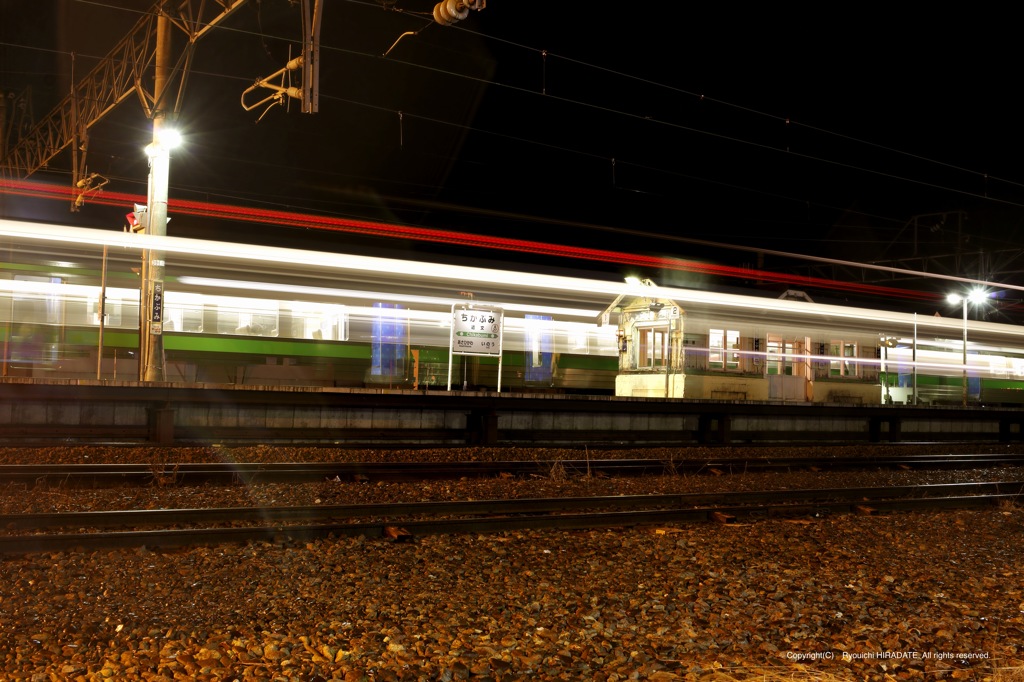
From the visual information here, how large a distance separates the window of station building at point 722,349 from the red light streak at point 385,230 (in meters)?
2.15

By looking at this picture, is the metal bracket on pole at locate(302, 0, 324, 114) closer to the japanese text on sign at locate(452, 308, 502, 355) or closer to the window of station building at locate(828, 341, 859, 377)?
the japanese text on sign at locate(452, 308, 502, 355)

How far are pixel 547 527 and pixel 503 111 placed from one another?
627 inches

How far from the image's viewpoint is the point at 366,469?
9992mm

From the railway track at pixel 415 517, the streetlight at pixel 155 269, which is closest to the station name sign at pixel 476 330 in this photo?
the streetlight at pixel 155 269

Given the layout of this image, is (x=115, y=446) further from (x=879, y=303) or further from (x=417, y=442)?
(x=879, y=303)

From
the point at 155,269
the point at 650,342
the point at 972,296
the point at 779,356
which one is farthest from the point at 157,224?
the point at 972,296

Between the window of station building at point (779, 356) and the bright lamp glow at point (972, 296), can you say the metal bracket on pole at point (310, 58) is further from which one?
the bright lamp glow at point (972, 296)

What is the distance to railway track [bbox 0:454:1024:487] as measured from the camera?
343 inches

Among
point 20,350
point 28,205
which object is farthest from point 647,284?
point 28,205

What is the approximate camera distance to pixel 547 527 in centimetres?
727

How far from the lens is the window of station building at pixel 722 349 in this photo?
59.6ft

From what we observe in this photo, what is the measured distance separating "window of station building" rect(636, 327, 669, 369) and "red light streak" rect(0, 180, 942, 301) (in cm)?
178

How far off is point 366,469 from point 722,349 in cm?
1090

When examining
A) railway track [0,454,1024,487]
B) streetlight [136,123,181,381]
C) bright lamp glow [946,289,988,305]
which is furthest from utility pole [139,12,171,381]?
bright lamp glow [946,289,988,305]
